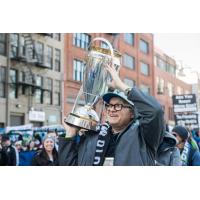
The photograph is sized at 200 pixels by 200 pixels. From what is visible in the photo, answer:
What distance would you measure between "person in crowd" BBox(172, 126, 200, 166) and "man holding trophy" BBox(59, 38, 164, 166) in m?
0.99

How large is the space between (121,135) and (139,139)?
0.08 meters

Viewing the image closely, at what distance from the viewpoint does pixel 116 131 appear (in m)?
1.68

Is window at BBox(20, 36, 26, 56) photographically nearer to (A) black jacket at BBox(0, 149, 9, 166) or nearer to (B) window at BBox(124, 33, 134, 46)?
(B) window at BBox(124, 33, 134, 46)

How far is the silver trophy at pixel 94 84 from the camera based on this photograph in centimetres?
179

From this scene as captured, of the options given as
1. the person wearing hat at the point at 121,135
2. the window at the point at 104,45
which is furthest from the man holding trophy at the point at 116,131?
the window at the point at 104,45

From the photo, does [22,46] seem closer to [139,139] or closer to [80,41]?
[80,41]

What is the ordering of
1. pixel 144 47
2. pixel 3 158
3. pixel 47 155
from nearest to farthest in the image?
pixel 47 155 < pixel 3 158 < pixel 144 47

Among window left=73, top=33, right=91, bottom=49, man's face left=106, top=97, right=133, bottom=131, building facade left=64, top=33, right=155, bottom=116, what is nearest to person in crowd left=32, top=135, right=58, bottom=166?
man's face left=106, top=97, right=133, bottom=131

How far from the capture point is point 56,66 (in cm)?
1341

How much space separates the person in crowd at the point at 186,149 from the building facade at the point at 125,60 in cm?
884

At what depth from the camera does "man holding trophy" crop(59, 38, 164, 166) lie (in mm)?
1576

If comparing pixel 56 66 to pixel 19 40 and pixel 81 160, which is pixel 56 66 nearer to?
pixel 19 40

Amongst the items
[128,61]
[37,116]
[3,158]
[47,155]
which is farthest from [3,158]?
[128,61]

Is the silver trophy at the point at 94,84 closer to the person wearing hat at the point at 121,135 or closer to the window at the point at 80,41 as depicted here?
the person wearing hat at the point at 121,135
